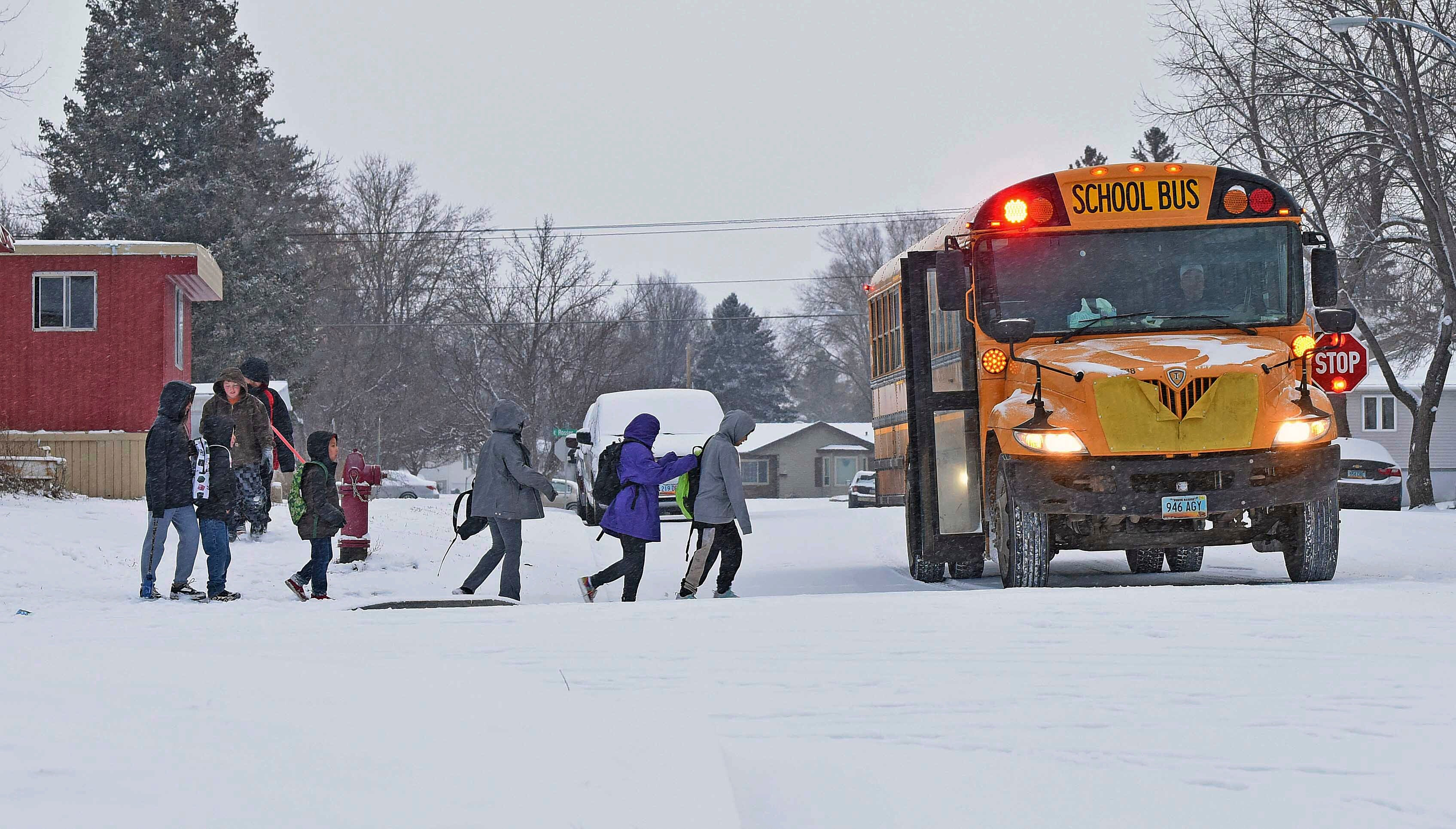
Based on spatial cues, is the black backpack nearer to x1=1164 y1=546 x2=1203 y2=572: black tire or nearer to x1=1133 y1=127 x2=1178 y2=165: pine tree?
x1=1164 y1=546 x2=1203 y2=572: black tire

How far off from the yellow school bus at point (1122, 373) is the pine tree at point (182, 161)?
112ft

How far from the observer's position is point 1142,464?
9938 millimetres

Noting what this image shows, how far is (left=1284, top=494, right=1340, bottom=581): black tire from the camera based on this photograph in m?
10.5

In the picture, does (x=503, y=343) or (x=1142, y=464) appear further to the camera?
(x=503, y=343)

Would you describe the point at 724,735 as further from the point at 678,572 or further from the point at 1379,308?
the point at 1379,308

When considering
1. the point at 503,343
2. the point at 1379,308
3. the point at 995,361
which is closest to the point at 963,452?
the point at 995,361

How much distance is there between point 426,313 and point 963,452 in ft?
176

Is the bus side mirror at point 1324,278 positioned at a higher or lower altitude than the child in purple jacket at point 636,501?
higher

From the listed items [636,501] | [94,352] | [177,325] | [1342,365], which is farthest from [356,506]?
[1342,365]

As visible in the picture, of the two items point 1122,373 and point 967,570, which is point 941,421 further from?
point 967,570

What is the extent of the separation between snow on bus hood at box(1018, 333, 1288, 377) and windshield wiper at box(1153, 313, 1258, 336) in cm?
6

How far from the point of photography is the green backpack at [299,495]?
1140 centimetres

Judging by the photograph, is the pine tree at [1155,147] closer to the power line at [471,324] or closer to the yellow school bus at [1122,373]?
the power line at [471,324]

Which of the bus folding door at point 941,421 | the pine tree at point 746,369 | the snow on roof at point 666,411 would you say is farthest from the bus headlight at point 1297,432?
the pine tree at point 746,369
